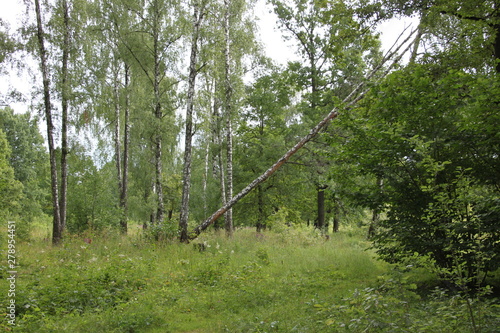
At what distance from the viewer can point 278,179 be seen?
58.2 feet

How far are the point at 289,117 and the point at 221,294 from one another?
75.2ft

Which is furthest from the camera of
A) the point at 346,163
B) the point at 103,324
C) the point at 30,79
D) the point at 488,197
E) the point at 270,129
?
the point at 270,129

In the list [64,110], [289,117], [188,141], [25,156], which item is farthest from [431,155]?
[25,156]

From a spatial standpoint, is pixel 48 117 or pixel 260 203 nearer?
pixel 48 117

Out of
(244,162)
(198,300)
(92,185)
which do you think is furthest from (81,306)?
(244,162)

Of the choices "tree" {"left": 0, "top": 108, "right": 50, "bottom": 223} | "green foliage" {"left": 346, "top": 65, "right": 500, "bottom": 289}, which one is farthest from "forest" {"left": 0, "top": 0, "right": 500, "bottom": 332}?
"tree" {"left": 0, "top": 108, "right": 50, "bottom": 223}

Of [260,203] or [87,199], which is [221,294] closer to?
[87,199]

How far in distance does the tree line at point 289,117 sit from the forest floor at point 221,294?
60 cm

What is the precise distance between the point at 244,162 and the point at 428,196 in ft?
43.0

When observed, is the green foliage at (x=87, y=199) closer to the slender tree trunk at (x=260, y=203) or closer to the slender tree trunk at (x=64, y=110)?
the slender tree trunk at (x=64, y=110)

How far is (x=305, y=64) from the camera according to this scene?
53.8ft

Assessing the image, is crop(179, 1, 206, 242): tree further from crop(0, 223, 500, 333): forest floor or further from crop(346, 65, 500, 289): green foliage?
crop(346, 65, 500, 289): green foliage

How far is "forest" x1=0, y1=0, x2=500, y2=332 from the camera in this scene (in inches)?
180

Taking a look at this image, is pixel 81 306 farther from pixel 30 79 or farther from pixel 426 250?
pixel 30 79
